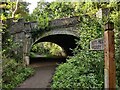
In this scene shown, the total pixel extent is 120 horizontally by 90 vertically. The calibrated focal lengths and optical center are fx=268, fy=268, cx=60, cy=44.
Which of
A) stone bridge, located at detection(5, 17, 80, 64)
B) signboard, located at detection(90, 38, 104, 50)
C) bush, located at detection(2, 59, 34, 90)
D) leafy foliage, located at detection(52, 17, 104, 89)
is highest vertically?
signboard, located at detection(90, 38, 104, 50)

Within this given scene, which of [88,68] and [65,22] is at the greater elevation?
[65,22]

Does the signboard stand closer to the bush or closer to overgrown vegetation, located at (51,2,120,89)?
overgrown vegetation, located at (51,2,120,89)

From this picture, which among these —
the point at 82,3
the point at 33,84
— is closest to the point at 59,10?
the point at 82,3

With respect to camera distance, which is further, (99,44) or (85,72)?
(85,72)

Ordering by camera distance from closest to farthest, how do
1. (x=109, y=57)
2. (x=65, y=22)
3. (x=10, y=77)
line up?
(x=109, y=57) < (x=10, y=77) < (x=65, y=22)

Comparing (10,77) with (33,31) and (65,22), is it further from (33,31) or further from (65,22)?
(65,22)

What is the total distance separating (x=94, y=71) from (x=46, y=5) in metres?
16.1

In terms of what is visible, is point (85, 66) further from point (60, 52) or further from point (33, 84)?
point (60, 52)

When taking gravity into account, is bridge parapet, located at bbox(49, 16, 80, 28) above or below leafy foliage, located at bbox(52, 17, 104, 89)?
above

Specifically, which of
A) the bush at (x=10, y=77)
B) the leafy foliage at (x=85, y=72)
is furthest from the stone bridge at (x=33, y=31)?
the leafy foliage at (x=85, y=72)

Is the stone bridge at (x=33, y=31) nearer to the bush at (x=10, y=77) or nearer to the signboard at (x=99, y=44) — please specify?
the bush at (x=10, y=77)

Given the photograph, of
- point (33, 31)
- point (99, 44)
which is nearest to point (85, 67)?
point (99, 44)

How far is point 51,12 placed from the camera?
22.8 m

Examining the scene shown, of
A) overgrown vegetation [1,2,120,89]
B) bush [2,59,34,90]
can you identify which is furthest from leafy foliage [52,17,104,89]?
bush [2,59,34,90]
